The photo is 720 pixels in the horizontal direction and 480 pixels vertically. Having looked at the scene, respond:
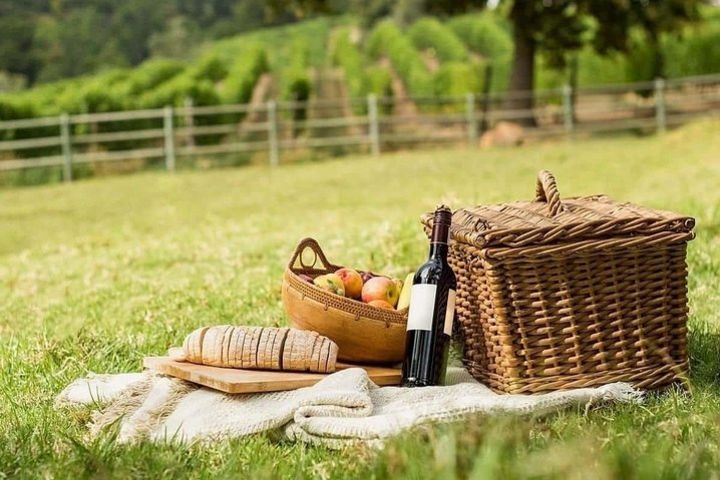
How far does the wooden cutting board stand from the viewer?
3.43 metres

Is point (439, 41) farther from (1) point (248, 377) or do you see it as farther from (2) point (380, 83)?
(1) point (248, 377)

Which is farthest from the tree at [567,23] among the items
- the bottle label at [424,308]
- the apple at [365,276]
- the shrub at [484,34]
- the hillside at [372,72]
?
the bottle label at [424,308]

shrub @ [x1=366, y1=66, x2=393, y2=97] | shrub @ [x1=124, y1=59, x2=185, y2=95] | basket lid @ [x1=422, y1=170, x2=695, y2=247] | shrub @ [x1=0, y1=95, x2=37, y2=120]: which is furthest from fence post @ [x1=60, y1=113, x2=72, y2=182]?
basket lid @ [x1=422, y1=170, x2=695, y2=247]

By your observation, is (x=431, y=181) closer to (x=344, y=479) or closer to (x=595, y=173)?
(x=595, y=173)

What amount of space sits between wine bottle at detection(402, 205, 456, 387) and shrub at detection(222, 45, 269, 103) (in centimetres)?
2504

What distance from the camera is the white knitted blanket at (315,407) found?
3131 mm

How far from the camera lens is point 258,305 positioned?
214 inches

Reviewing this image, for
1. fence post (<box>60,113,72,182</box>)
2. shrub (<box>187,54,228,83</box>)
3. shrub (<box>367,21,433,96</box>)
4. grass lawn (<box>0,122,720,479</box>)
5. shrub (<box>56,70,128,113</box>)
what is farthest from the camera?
shrub (<box>187,54,228,83</box>)

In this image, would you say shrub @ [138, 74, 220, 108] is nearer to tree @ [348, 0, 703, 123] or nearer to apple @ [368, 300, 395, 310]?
tree @ [348, 0, 703, 123]

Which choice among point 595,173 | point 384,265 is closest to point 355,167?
point 595,173

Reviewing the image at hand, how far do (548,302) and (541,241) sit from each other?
211 millimetres

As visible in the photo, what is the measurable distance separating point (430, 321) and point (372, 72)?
98.0 feet

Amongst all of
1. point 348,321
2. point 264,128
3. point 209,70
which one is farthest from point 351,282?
point 209,70

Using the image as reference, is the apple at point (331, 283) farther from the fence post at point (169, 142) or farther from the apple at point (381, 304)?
the fence post at point (169, 142)
